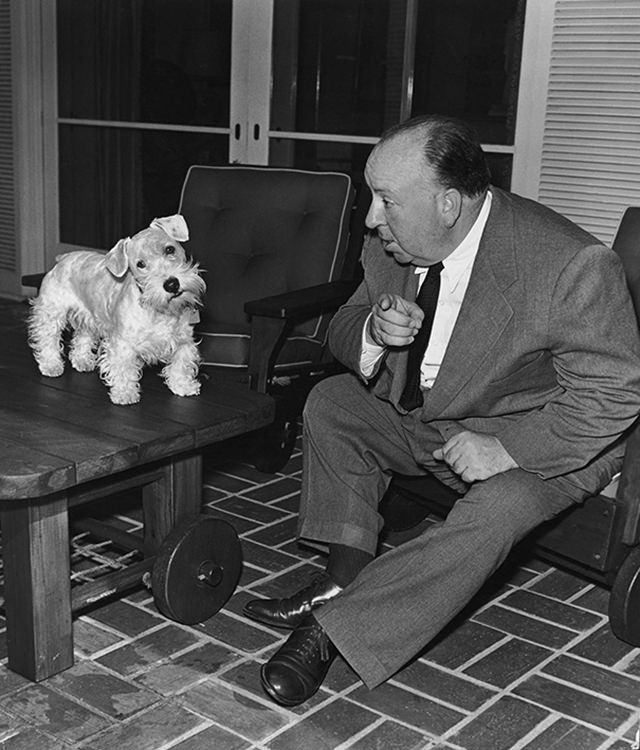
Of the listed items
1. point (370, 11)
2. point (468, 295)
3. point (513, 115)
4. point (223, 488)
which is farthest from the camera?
point (370, 11)

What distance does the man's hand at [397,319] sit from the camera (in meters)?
2.21

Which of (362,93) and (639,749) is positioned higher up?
(362,93)

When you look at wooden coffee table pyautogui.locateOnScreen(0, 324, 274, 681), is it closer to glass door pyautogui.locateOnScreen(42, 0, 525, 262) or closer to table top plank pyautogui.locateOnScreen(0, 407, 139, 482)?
table top plank pyautogui.locateOnScreen(0, 407, 139, 482)

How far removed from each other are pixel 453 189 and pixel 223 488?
5.02ft

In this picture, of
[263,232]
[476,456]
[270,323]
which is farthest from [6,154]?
[476,456]

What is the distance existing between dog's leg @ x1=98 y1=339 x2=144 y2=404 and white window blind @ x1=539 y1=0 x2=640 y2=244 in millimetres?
2135

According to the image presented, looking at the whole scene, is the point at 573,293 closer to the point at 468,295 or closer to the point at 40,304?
the point at 468,295

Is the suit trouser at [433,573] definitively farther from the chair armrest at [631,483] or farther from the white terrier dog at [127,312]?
the white terrier dog at [127,312]

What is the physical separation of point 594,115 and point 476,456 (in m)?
2.11

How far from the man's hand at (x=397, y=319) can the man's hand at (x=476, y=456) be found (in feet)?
0.79

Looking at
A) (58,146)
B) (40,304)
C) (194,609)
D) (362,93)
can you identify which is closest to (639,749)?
(194,609)

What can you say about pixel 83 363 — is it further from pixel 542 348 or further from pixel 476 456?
pixel 542 348

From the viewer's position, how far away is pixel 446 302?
2334mm

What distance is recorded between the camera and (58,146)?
6.14 m
